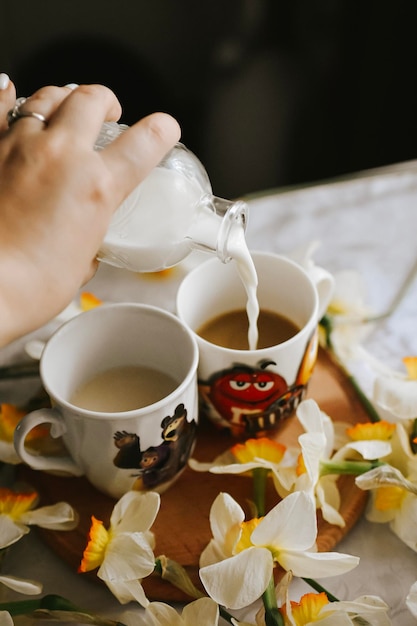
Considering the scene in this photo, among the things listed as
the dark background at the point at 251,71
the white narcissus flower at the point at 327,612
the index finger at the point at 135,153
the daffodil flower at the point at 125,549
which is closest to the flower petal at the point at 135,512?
the daffodil flower at the point at 125,549

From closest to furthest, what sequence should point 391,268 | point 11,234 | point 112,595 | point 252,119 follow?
point 11,234
point 112,595
point 391,268
point 252,119

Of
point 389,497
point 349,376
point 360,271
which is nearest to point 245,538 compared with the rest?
point 389,497

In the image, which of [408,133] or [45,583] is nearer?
[45,583]

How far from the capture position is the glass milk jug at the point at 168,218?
1.63 feet

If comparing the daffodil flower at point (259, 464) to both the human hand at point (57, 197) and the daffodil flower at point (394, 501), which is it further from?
the human hand at point (57, 197)

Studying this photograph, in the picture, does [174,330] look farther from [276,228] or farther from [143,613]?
[276,228]

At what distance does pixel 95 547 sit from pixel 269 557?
12 cm

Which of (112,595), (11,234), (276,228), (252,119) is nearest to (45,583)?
(112,595)

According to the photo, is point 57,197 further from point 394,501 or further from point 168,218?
point 394,501

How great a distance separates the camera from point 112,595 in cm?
52

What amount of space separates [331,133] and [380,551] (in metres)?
0.89

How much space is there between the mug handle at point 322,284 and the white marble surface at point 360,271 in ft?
0.27

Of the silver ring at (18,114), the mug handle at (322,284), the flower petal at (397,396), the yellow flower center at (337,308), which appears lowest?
the yellow flower center at (337,308)

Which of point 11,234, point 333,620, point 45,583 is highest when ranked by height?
point 11,234
